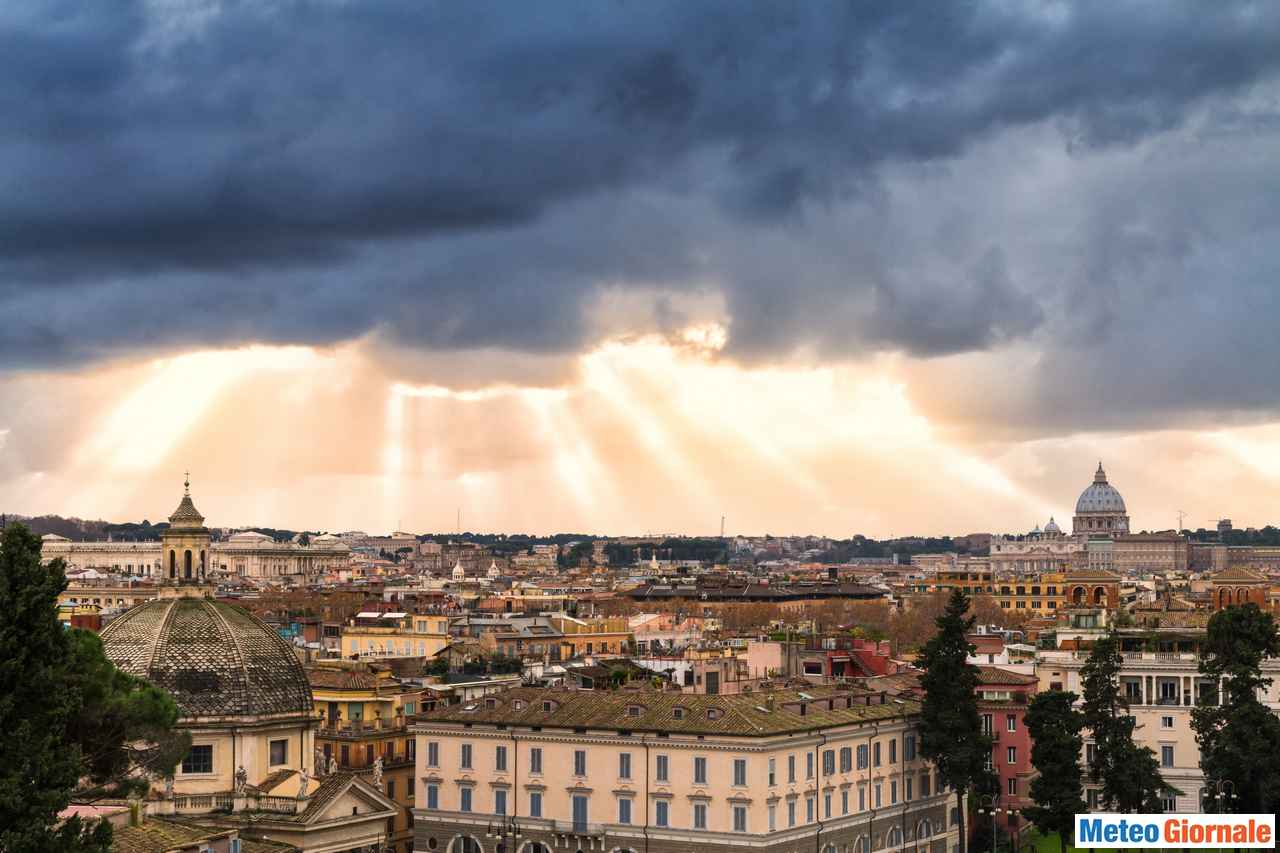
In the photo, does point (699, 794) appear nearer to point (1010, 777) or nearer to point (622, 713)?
point (622, 713)

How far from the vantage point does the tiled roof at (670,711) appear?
74.8 metres

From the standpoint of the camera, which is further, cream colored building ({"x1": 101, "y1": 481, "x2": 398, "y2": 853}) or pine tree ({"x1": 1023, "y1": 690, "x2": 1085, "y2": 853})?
pine tree ({"x1": 1023, "y1": 690, "x2": 1085, "y2": 853})

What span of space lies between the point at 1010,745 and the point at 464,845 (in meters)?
27.1

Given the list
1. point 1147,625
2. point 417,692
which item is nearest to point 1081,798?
point 1147,625

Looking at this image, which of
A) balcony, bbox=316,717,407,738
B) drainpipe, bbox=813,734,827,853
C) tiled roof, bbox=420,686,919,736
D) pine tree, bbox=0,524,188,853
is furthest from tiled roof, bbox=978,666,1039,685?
pine tree, bbox=0,524,188,853

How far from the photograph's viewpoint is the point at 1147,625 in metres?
104

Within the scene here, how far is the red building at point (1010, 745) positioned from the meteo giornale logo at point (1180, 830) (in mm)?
17006

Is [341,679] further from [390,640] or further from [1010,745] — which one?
[390,640]

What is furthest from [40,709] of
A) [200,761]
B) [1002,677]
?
[1002,677]

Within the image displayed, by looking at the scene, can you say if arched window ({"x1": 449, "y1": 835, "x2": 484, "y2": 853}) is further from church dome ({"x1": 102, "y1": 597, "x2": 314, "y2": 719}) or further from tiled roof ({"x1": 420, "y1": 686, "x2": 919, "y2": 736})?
church dome ({"x1": 102, "y1": 597, "x2": 314, "y2": 719})

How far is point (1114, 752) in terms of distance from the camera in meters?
81.1

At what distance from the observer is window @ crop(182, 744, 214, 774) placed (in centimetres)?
7231

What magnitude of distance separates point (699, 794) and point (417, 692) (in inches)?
928

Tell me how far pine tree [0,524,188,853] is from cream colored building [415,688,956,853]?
25643 millimetres
